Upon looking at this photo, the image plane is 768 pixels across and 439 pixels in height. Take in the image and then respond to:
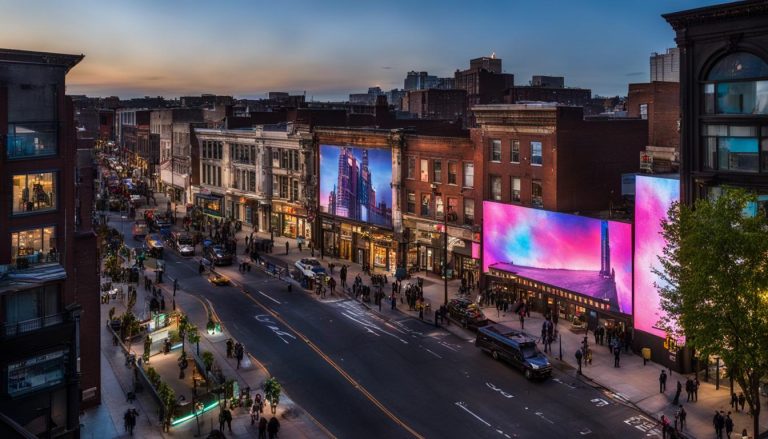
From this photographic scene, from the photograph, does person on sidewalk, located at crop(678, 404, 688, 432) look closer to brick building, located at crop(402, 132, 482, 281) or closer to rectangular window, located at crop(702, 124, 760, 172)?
rectangular window, located at crop(702, 124, 760, 172)

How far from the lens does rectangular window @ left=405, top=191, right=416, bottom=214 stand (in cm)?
5822

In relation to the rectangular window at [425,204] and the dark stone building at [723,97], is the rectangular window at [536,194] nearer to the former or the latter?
the rectangular window at [425,204]

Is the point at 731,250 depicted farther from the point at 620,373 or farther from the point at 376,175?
the point at 376,175

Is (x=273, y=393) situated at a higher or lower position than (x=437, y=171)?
lower

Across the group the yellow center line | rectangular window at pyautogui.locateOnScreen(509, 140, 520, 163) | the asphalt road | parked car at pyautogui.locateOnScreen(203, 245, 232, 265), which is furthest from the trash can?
parked car at pyautogui.locateOnScreen(203, 245, 232, 265)

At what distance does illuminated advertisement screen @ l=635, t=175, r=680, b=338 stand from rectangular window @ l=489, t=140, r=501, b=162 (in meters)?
14.7

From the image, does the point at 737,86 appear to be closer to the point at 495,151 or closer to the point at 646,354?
the point at 646,354

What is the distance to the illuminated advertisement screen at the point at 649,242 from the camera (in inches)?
1372

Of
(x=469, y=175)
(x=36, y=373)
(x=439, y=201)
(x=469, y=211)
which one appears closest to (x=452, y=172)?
(x=469, y=175)

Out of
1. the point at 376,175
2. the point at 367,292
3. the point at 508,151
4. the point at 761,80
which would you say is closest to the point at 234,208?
the point at 376,175

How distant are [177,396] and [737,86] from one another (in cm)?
3216

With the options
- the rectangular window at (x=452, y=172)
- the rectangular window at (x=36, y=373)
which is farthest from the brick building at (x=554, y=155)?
the rectangular window at (x=36, y=373)

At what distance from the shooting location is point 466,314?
42.0 meters

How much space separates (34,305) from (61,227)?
388 centimetres
